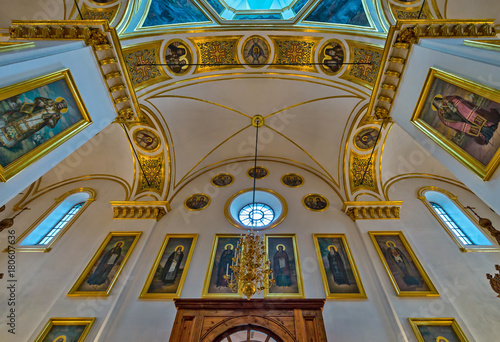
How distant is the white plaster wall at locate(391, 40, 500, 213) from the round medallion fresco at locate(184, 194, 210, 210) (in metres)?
6.93

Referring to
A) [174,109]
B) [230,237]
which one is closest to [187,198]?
[230,237]

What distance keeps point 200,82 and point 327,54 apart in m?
4.30

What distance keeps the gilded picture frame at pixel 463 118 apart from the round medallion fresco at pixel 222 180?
733 centimetres

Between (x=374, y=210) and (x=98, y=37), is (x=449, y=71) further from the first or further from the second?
(x=98, y=37)

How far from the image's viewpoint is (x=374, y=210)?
8961 millimetres

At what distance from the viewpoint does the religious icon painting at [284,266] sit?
694 centimetres

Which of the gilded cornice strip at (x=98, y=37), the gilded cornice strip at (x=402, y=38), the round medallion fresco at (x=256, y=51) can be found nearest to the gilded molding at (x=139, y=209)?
the gilded cornice strip at (x=98, y=37)

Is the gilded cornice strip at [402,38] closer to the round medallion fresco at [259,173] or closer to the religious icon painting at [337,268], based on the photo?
the religious icon painting at [337,268]

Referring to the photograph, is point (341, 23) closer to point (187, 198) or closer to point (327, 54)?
point (327, 54)

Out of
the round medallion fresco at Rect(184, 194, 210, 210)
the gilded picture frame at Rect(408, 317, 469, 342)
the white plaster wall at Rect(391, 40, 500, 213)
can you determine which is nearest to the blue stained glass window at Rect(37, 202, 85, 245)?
the round medallion fresco at Rect(184, 194, 210, 210)

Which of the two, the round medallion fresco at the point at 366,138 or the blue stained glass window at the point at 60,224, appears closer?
the blue stained glass window at the point at 60,224

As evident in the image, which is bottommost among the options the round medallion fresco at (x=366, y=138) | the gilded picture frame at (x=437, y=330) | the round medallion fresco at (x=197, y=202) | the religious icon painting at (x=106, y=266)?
the gilded picture frame at (x=437, y=330)

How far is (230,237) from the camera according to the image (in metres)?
8.62

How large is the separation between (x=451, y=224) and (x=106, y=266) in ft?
36.3
